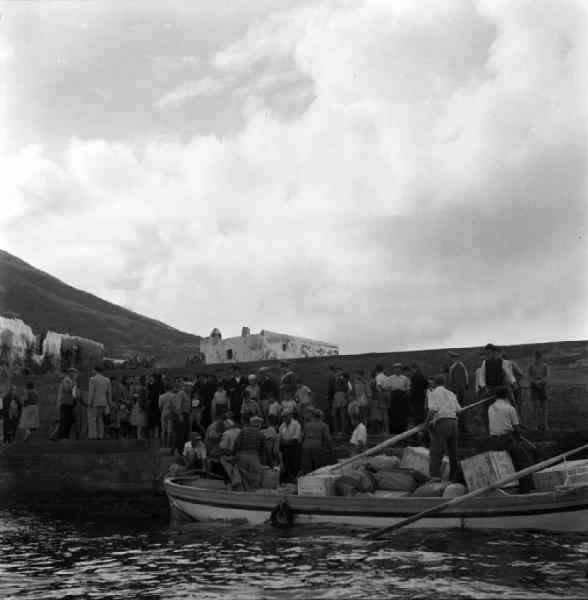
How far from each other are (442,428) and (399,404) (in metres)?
4.37

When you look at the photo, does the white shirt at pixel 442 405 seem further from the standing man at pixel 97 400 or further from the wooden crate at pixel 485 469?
the standing man at pixel 97 400

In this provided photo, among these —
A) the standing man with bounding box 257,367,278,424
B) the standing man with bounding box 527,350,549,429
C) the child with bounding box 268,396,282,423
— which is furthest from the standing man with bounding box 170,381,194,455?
the standing man with bounding box 527,350,549,429

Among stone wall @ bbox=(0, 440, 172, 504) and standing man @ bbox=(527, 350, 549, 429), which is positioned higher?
standing man @ bbox=(527, 350, 549, 429)

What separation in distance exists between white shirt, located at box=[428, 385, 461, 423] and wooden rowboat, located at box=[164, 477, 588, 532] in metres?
1.54

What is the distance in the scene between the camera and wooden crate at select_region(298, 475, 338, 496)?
13.7 metres

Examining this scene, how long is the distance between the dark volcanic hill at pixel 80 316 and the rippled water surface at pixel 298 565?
212 feet

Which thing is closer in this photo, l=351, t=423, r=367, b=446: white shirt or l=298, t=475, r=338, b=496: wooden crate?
l=298, t=475, r=338, b=496: wooden crate

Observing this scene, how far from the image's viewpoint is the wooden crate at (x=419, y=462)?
14130 millimetres

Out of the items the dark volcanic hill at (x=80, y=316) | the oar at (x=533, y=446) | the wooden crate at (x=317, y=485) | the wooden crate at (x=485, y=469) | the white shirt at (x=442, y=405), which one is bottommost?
the wooden crate at (x=317, y=485)

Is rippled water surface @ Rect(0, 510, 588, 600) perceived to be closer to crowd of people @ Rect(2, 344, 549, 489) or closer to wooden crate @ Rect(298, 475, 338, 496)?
wooden crate @ Rect(298, 475, 338, 496)

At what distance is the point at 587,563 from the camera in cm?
961

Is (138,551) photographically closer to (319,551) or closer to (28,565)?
(28,565)

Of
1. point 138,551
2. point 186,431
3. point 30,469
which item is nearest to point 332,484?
point 138,551

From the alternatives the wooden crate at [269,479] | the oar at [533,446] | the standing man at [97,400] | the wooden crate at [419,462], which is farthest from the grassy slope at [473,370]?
the standing man at [97,400]
